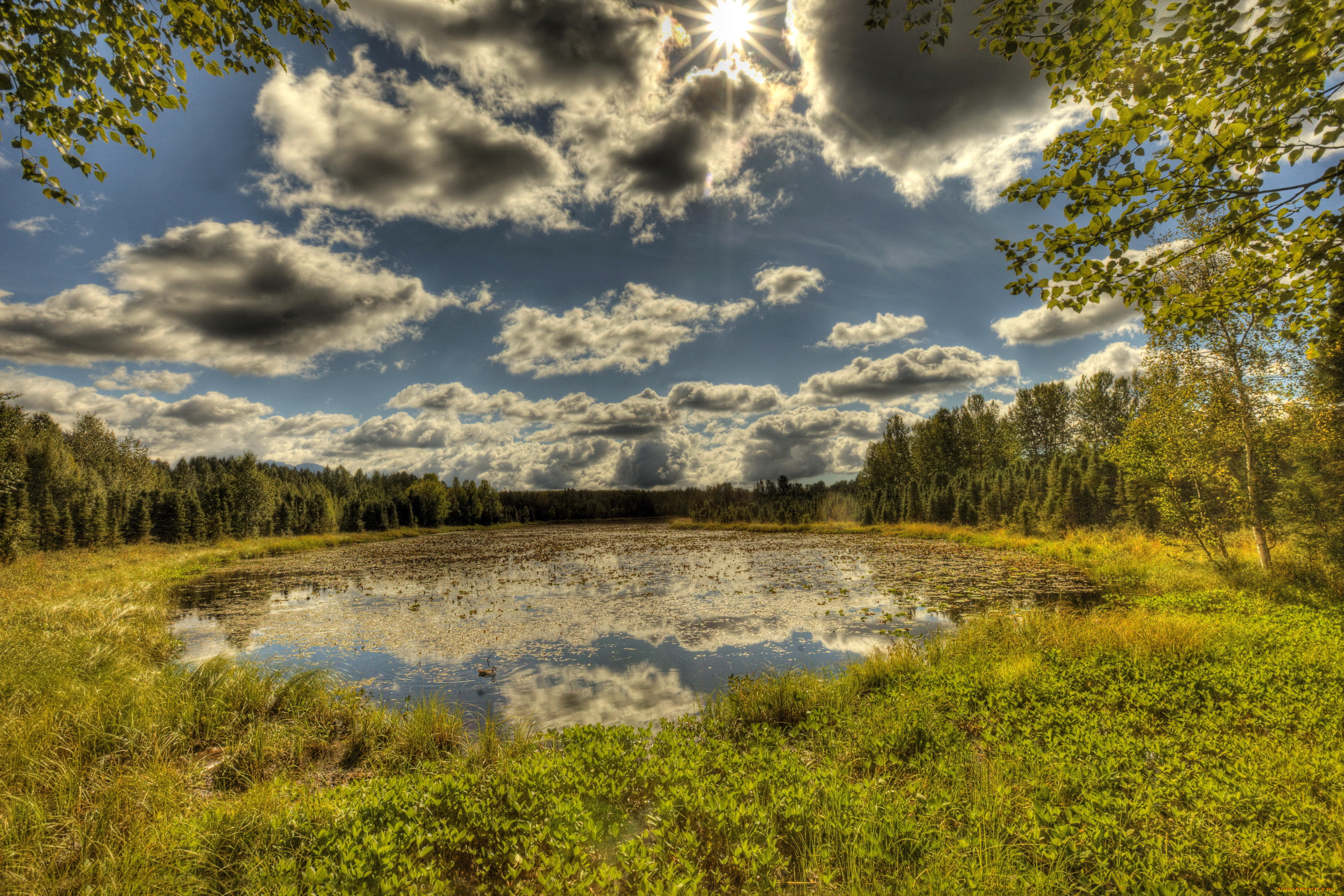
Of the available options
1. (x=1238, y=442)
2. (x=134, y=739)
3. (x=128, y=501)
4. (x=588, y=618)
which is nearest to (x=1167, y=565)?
(x=1238, y=442)

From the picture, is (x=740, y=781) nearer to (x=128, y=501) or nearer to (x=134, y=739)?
(x=134, y=739)

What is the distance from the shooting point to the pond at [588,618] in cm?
970

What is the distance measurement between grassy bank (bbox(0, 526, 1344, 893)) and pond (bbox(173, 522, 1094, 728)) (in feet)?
5.06

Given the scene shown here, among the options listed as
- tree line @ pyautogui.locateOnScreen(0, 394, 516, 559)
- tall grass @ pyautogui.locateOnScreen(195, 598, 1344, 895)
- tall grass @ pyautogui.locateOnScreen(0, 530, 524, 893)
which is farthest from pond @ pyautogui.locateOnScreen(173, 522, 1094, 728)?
tree line @ pyautogui.locateOnScreen(0, 394, 516, 559)

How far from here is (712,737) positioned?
6.76 m

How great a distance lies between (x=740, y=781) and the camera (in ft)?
15.9

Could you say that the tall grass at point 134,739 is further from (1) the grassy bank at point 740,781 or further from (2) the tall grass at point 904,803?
(2) the tall grass at point 904,803

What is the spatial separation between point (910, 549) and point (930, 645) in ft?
84.4

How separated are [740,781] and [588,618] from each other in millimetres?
10860

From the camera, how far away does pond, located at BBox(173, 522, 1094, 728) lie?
9703 millimetres

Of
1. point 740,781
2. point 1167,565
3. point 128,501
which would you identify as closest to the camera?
point 740,781

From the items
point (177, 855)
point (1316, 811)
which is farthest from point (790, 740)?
point (177, 855)

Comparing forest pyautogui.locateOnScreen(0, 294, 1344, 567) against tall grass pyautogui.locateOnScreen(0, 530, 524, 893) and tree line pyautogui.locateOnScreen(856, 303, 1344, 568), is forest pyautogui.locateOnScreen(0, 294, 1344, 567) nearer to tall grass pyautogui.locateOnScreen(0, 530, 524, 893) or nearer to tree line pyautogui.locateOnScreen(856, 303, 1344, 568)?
tree line pyautogui.locateOnScreen(856, 303, 1344, 568)

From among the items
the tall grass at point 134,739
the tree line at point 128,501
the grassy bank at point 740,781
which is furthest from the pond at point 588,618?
the tree line at point 128,501
